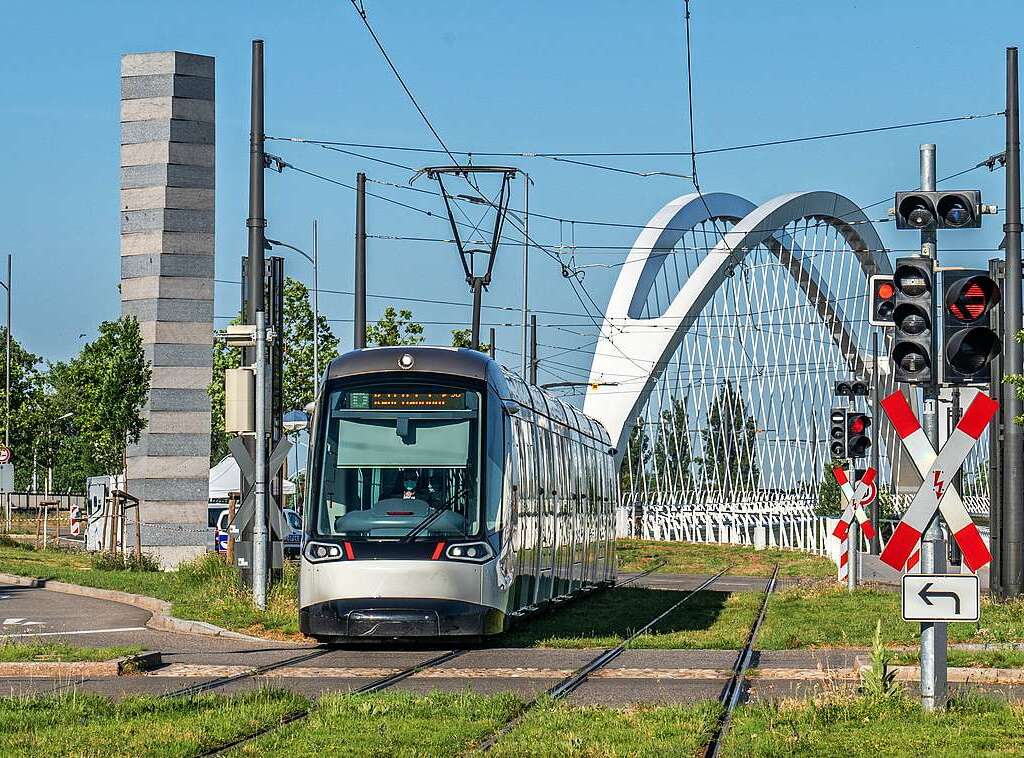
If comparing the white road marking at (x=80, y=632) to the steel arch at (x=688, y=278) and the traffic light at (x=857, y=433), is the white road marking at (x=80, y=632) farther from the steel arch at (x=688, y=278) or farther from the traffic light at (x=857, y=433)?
the steel arch at (x=688, y=278)

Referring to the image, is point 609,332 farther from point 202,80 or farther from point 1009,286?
point 1009,286

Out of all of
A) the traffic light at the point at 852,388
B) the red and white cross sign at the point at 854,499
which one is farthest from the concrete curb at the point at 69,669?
the traffic light at the point at 852,388

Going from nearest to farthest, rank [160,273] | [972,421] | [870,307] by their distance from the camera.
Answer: [972,421] < [870,307] < [160,273]

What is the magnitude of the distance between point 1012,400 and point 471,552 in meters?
12.1

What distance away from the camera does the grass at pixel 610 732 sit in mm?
10117

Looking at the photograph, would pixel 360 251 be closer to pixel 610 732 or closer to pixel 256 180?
pixel 256 180

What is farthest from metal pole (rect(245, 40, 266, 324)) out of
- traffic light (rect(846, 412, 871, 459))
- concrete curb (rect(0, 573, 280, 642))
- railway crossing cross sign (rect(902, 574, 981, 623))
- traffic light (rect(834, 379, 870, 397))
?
traffic light (rect(834, 379, 870, 397))

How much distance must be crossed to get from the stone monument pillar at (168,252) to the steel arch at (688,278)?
22.6 metres

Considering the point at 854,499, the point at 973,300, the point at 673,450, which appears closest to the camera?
the point at 973,300

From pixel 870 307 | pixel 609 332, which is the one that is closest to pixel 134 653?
pixel 870 307

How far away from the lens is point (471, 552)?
17781 mm

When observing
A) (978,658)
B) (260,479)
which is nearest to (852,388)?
(260,479)

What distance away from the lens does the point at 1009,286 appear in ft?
87.5

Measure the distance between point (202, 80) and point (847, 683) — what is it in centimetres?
2940
